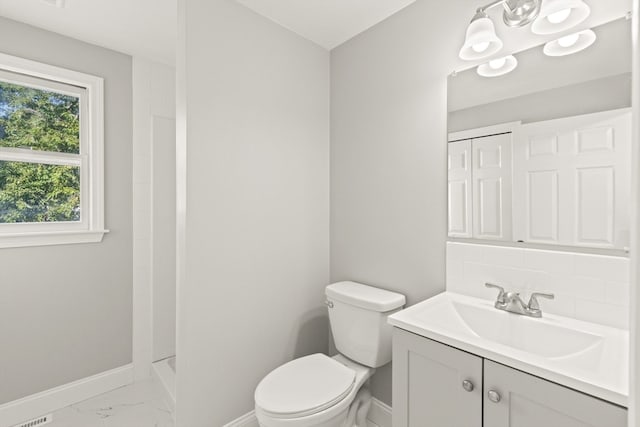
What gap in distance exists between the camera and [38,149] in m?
2.00

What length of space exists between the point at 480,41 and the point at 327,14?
90 centimetres

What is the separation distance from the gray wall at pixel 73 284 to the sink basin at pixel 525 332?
2244 mm

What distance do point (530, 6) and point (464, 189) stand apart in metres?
0.76

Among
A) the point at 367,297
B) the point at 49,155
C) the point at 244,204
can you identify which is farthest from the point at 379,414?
the point at 49,155

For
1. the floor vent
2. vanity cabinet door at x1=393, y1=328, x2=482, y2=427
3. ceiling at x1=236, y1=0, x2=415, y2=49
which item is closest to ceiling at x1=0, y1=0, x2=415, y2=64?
ceiling at x1=236, y1=0, x2=415, y2=49

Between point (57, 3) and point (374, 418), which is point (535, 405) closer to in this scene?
point (374, 418)

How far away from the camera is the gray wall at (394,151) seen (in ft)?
5.16

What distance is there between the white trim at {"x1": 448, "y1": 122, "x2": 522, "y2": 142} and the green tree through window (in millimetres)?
2427

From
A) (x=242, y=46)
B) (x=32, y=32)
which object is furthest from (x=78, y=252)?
(x=242, y=46)

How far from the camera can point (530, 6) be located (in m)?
1.22

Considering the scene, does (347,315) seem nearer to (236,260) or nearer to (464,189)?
(236,260)

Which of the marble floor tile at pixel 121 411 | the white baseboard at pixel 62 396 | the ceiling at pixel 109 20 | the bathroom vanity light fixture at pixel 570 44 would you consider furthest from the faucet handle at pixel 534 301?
the white baseboard at pixel 62 396

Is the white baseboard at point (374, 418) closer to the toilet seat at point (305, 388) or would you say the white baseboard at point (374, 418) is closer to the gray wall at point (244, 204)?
the gray wall at point (244, 204)

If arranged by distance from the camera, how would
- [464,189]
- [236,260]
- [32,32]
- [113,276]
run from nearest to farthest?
1. [464,189]
2. [236,260]
3. [32,32]
4. [113,276]
